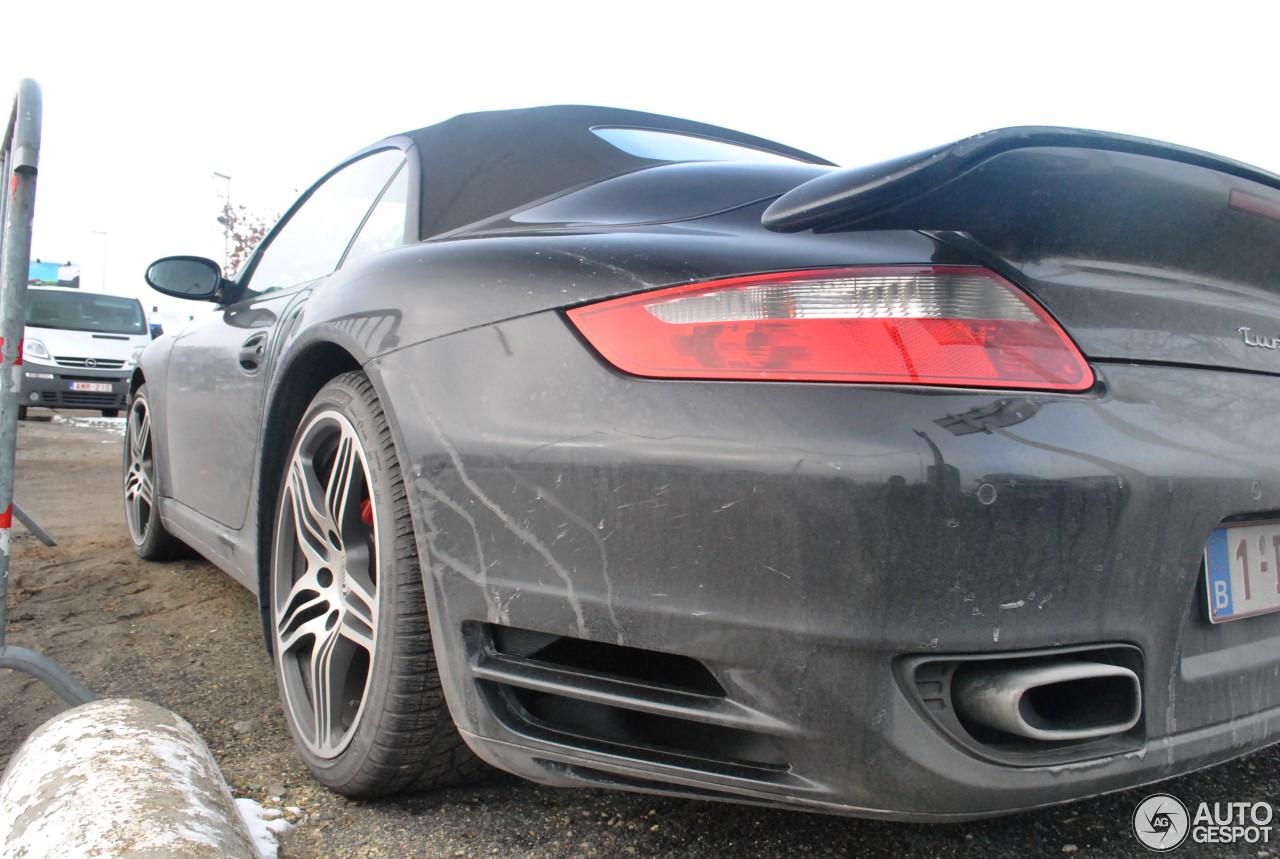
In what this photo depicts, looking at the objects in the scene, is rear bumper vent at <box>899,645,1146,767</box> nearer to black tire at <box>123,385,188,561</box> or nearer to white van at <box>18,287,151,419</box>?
black tire at <box>123,385,188,561</box>

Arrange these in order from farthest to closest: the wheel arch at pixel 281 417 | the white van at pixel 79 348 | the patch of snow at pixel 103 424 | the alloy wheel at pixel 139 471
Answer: the white van at pixel 79 348 → the patch of snow at pixel 103 424 → the alloy wheel at pixel 139 471 → the wheel arch at pixel 281 417

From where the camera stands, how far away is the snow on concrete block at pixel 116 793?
126 cm

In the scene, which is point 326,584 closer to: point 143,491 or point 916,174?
point 916,174

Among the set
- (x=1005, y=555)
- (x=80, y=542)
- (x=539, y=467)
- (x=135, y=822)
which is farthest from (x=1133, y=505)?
(x=80, y=542)

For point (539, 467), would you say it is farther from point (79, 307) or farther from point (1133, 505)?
Result: point (79, 307)

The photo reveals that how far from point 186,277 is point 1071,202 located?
2.93 m

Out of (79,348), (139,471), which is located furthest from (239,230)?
(139,471)

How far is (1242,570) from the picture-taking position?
4.32 ft

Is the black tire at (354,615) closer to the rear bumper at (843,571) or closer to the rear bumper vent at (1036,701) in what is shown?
the rear bumper at (843,571)

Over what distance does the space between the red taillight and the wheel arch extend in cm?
88

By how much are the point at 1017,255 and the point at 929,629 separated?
0.53 metres

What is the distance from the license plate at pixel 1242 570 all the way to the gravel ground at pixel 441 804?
492 mm

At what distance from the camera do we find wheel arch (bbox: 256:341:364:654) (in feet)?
6.39

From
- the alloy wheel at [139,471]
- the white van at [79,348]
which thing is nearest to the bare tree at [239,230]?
the white van at [79,348]
